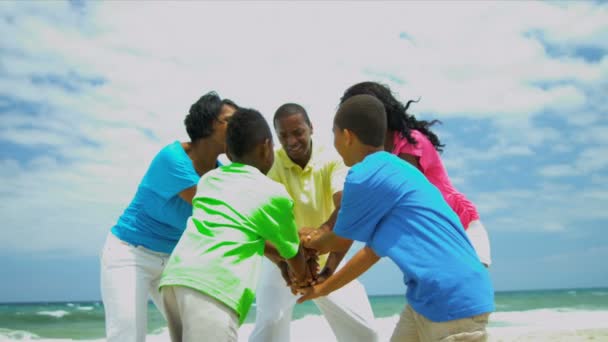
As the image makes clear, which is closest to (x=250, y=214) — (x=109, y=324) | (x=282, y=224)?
(x=282, y=224)

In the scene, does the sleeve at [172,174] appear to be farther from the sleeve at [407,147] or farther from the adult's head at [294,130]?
the sleeve at [407,147]

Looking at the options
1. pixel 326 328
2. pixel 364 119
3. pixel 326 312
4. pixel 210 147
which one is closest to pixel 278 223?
pixel 364 119

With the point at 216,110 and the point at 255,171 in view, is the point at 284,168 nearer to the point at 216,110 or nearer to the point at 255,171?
the point at 216,110

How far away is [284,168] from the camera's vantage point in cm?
470

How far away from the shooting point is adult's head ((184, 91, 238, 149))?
412cm

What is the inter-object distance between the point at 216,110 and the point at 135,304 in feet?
4.69

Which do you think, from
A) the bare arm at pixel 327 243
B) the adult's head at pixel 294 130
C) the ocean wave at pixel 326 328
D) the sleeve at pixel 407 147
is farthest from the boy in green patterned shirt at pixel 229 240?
the ocean wave at pixel 326 328

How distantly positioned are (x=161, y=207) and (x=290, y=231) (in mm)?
1371

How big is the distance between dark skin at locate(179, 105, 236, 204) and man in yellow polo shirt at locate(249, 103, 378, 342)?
0.46m

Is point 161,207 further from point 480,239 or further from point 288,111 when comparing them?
point 480,239

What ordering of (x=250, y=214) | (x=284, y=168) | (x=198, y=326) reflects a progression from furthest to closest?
(x=284, y=168)
(x=250, y=214)
(x=198, y=326)

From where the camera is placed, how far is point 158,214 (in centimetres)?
420

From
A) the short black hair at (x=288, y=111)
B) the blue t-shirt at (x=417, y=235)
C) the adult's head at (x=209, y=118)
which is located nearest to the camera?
the blue t-shirt at (x=417, y=235)

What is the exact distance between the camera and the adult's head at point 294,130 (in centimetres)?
436
